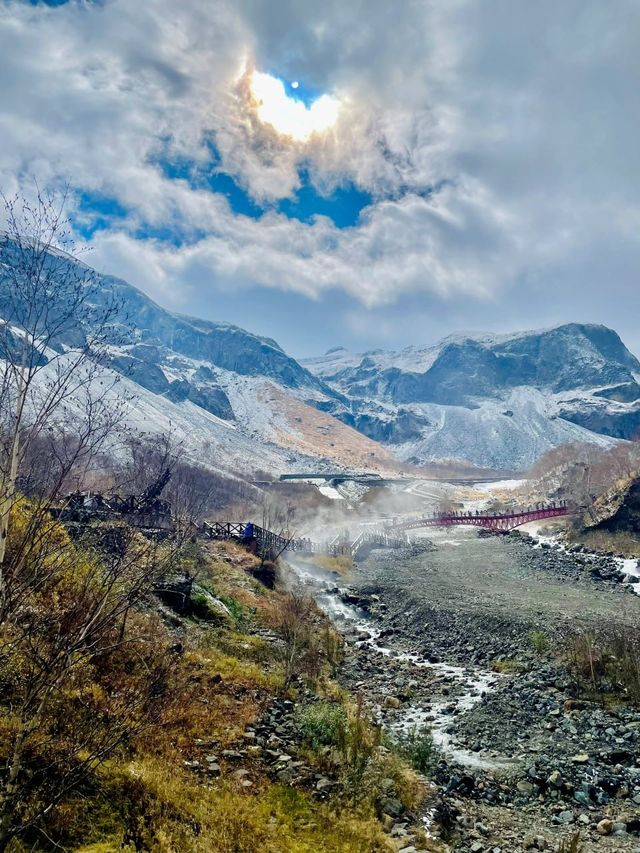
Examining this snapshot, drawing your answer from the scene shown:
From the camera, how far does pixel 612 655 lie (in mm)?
18328

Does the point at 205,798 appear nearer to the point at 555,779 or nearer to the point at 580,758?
the point at 555,779

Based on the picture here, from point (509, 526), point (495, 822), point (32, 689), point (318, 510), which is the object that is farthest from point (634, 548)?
point (318, 510)

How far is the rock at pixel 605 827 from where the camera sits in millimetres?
9672

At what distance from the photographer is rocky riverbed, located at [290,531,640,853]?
1025 cm

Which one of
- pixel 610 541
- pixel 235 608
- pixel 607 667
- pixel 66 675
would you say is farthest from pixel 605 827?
pixel 610 541

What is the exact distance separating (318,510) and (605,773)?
353 ft

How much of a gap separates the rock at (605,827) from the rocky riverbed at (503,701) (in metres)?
0.02

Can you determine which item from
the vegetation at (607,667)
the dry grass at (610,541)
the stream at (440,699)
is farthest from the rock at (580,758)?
the dry grass at (610,541)

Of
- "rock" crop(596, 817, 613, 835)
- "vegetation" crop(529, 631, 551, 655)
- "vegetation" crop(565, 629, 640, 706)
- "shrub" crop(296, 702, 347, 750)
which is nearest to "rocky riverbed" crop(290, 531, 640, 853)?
"rock" crop(596, 817, 613, 835)

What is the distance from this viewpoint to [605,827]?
9.74 m

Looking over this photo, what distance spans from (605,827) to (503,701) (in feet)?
26.8

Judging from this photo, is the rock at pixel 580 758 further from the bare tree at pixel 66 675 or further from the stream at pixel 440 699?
the bare tree at pixel 66 675

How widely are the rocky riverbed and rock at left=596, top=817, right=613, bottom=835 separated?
0.07 ft

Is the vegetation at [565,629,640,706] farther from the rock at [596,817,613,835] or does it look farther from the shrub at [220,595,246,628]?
the shrub at [220,595,246,628]
